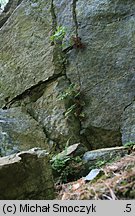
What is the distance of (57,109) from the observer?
703 centimetres

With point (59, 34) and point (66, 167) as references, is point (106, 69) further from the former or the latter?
point (66, 167)

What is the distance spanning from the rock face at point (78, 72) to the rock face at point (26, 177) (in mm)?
3236

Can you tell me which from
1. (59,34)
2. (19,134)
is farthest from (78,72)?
(19,134)

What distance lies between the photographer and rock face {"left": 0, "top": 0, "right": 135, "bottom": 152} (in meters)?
6.60

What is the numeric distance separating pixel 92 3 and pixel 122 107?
2761 mm

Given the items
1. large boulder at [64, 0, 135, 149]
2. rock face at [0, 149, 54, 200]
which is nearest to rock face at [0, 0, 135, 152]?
large boulder at [64, 0, 135, 149]

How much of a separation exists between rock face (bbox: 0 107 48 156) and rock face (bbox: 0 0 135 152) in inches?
8.0

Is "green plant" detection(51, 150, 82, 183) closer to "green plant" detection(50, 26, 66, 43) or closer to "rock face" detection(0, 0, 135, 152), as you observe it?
"rock face" detection(0, 0, 135, 152)

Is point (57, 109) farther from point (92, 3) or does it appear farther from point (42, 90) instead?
point (92, 3)

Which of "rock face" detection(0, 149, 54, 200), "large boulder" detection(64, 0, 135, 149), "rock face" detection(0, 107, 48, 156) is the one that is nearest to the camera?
"rock face" detection(0, 149, 54, 200)

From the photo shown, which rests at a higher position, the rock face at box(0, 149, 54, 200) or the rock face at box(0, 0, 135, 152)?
the rock face at box(0, 0, 135, 152)

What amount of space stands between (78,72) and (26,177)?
14.3 ft

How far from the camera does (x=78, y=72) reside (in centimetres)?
707

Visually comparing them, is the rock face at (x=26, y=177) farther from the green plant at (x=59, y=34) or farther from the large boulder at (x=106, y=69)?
the green plant at (x=59, y=34)
